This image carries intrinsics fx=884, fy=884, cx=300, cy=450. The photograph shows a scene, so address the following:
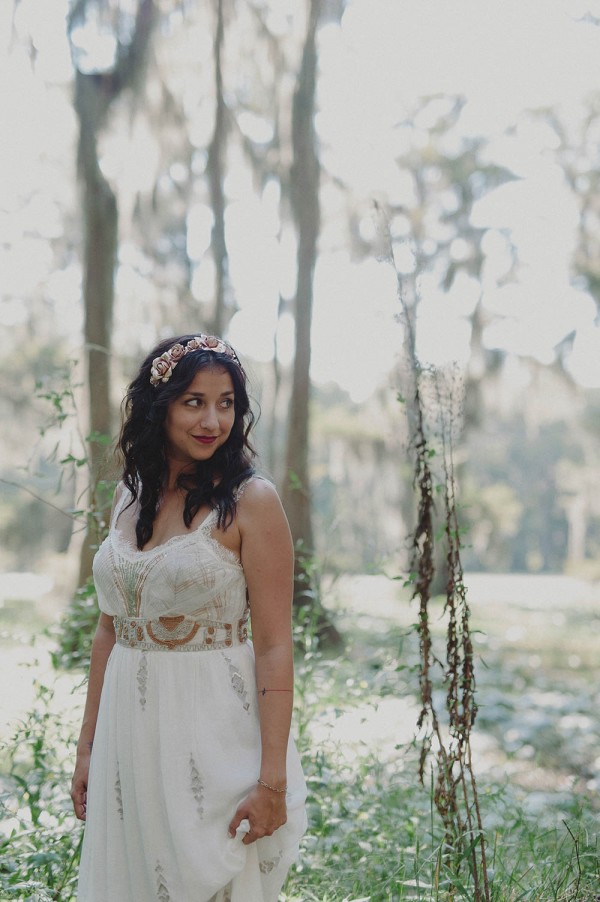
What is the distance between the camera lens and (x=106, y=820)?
197 centimetres

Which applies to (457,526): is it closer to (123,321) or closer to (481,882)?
(481,882)

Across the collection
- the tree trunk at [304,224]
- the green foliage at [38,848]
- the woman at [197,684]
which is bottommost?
the green foliage at [38,848]

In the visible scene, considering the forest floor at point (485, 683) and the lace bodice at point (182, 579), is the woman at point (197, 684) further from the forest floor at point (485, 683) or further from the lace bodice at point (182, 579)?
the forest floor at point (485, 683)

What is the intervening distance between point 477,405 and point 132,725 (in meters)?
14.5

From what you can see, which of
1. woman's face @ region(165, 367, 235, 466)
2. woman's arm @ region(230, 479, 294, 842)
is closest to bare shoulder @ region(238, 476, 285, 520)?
woman's arm @ region(230, 479, 294, 842)

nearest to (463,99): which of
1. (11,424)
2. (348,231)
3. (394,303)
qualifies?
(348,231)

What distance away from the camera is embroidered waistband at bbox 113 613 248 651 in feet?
6.42

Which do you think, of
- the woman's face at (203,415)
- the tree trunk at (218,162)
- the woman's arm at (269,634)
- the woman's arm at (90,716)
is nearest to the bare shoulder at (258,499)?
the woman's arm at (269,634)

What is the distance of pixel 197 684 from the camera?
193 cm

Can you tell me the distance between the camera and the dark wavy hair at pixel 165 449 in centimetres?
202

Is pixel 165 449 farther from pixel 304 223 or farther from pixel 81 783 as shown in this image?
pixel 304 223

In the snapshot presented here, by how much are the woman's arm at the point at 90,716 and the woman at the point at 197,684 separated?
0.10 metres

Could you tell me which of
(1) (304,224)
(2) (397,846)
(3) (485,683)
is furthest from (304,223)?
(2) (397,846)

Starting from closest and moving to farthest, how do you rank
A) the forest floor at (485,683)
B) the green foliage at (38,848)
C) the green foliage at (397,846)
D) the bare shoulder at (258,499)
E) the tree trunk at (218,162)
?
the bare shoulder at (258,499)
the green foliage at (38,848)
the green foliage at (397,846)
the forest floor at (485,683)
the tree trunk at (218,162)
